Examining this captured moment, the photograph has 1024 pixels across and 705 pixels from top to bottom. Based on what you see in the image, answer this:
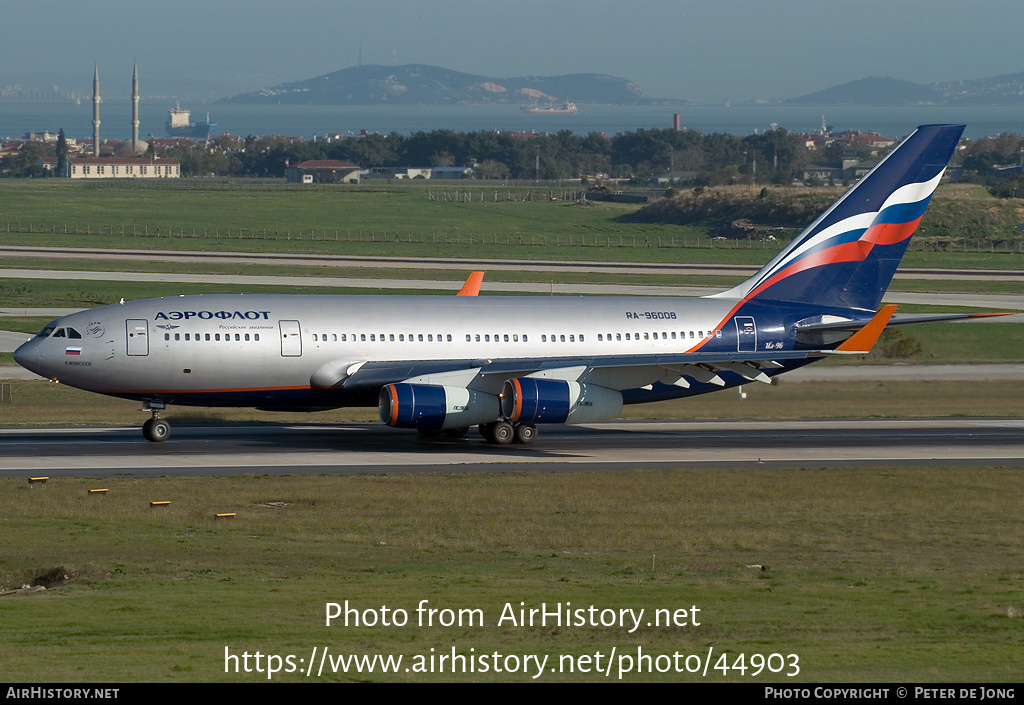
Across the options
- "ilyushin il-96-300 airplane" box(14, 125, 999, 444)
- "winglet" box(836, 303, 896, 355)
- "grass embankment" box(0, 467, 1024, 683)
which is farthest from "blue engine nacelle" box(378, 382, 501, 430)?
"winglet" box(836, 303, 896, 355)

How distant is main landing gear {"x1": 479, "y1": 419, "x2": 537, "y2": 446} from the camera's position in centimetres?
4572

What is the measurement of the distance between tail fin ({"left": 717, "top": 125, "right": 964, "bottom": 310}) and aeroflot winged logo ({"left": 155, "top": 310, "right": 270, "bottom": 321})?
18.3m

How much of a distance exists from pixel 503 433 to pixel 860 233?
53.9 feet

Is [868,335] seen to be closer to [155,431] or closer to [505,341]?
[505,341]

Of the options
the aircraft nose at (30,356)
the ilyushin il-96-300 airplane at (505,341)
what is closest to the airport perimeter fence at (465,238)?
the ilyushin il-96-300 airplane at (505,341)

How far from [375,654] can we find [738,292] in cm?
3560

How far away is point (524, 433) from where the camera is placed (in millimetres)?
45938

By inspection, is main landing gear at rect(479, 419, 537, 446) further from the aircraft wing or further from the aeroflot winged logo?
the aeroflot winged logo

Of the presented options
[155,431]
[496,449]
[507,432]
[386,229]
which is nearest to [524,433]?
[507,432]

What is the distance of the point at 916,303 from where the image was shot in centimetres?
8856

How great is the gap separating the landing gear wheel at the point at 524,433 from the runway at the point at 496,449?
1.17 feet

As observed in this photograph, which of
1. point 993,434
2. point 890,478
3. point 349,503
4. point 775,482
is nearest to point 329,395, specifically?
point 349,503

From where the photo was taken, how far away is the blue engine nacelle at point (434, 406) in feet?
140

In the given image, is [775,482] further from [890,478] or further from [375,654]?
[375,654]
